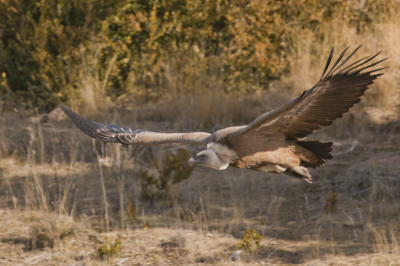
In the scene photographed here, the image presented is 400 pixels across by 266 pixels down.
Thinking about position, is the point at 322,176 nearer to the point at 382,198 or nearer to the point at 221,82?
the point at 382,198

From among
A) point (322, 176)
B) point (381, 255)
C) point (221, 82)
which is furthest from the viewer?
point (221, 82)

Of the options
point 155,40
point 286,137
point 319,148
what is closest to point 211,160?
point 286,137

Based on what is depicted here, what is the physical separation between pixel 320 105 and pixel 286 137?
1.62 ft

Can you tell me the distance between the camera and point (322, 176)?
6176 mm

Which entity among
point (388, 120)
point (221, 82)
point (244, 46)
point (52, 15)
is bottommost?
point (388, 120)

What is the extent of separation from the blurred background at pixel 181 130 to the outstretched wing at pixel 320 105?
5.25 feet

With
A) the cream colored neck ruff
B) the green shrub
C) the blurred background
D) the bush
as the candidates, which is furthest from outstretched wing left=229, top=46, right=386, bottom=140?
the bush

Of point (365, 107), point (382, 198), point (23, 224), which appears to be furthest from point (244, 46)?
point (23, 224)

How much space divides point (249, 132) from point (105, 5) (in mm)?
5211

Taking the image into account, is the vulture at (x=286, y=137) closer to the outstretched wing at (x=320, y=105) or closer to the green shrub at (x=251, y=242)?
the outstretched wing at (x=320, y=105)

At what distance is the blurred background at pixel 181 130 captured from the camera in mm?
5184

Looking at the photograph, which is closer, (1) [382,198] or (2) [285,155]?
(2) [285,155]

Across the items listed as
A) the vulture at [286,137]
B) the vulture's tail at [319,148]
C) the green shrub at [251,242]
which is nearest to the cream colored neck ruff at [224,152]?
the vulture at [286,137]

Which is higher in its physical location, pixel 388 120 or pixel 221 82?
pixel 221 82
